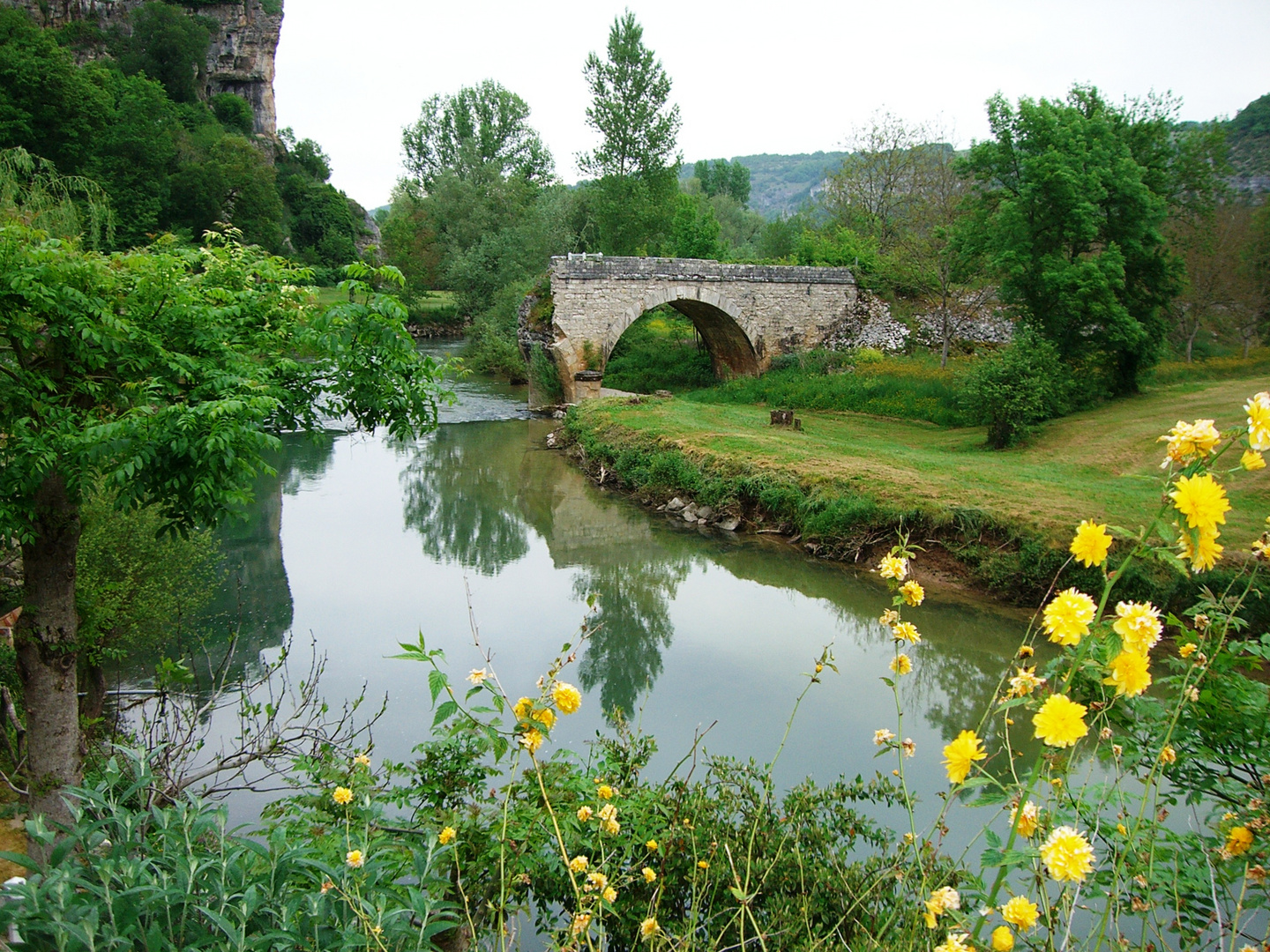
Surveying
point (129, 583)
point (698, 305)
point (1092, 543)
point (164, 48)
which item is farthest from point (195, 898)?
point (164, 48)

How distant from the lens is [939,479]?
11164 mm

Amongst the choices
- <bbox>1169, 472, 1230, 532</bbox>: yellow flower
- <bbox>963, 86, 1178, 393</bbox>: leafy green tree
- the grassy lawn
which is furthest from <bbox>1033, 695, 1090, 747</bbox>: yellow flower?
<bbox>963, 86, 1178, 393</bbox>: leafy green tree

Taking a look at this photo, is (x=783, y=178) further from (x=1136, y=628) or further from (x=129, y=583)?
(x=1136, y=628)

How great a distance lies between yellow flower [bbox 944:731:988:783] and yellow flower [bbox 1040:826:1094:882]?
177 mm

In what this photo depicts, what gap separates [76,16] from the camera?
47.2m

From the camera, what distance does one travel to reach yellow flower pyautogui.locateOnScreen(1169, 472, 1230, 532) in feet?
4.57

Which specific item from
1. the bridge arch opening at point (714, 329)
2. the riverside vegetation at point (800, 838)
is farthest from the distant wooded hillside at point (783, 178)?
the riverside vegetation at point (800, 838)

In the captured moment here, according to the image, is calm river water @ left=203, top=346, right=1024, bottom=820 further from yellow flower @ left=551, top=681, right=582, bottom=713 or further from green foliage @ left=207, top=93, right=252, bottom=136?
green foliage @ left=207, top=93, right=252, bottom=136

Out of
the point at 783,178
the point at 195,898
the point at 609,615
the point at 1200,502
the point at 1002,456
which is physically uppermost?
the point at 783,178

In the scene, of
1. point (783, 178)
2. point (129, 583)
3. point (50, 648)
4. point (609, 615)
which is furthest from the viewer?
point (783, 178)

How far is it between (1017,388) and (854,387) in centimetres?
559

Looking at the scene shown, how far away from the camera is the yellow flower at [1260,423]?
4.71 ft

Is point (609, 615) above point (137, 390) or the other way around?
the other way around

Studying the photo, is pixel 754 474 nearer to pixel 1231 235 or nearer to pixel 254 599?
pixel 254 599
